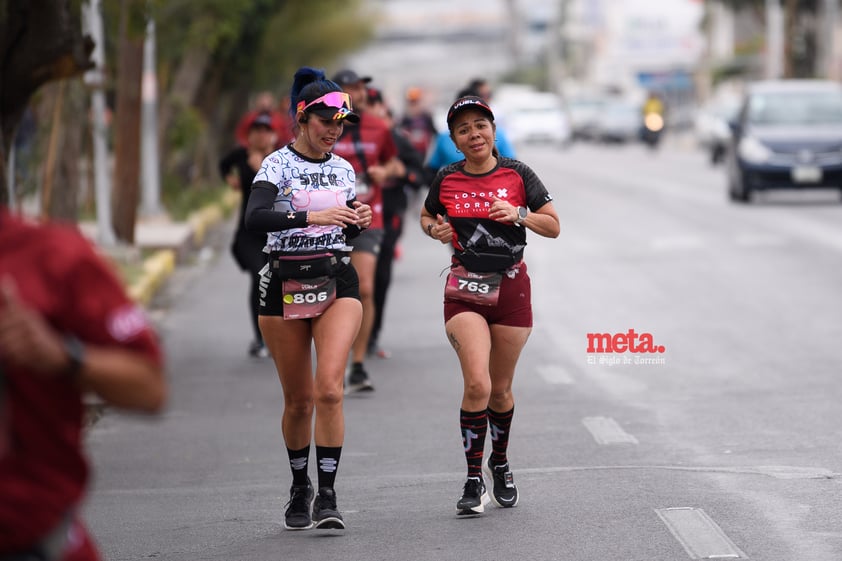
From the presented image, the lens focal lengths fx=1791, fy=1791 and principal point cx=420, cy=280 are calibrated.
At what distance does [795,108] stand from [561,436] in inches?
759

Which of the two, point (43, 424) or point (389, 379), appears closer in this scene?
point (43, 424)

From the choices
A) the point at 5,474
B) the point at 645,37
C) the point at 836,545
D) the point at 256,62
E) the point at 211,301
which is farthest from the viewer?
the point at 645,37

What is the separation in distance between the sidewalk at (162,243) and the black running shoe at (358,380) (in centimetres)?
439

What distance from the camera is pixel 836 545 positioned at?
6523 millimetres

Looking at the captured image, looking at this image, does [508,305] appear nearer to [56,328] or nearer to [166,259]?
[56,328]

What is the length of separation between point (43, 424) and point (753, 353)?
29.9ft

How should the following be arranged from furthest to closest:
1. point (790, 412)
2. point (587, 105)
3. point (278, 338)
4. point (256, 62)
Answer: point (587, 105)
point (256, 62)
point (790, 412)
point (278, 338)

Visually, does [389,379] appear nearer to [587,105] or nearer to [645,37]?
[587,105]

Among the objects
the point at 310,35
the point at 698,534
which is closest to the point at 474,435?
the point at 698,534

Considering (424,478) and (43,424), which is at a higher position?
(43,424)

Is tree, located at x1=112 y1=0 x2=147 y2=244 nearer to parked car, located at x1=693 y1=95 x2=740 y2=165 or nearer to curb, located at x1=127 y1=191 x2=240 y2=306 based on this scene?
curb, located at x1=127 y1=191 x2=240 y2=306

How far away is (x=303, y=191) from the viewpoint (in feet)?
23.2

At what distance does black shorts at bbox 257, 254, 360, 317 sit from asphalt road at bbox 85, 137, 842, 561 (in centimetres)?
89

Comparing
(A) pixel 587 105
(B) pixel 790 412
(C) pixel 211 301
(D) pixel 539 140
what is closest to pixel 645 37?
(A) pixel 587 105
